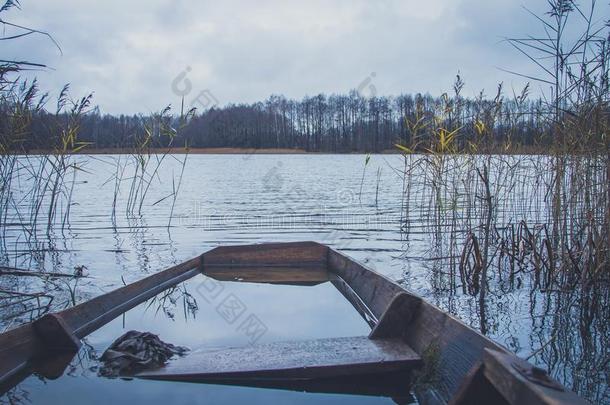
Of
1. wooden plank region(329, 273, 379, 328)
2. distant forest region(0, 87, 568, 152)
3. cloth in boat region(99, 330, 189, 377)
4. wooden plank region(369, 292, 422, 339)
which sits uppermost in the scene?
distant forest region(0, 87, 568, 152)

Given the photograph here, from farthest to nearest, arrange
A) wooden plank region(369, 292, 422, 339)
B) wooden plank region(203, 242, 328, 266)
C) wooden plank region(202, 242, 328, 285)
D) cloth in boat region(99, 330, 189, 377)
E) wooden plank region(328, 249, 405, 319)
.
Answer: wooden plank region(203, 242, 328, 266) < wooden plank region(202, 242, 328, 285) < wooden plank region(328, 249, 405, 319) < wooden plank region(369, 292, 422, 339) < cloth in boat region(99, 330, 189, 377)

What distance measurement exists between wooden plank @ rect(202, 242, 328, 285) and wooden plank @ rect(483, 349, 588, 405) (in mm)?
3980

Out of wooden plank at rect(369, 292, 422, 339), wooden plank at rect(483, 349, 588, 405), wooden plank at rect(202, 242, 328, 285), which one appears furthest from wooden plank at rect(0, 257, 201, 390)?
wooden plank at rect(483, 349, 588, 405)

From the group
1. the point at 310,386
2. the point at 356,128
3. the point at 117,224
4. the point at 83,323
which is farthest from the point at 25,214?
the point at 356,128

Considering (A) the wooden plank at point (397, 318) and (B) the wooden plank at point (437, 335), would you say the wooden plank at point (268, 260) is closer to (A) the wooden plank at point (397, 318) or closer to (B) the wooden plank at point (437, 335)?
(B) the wooden plank at point (437, 335)

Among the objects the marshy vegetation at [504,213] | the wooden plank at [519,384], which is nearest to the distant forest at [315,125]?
the marshy vegetation at [504,213]

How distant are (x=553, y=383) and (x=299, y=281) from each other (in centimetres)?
395

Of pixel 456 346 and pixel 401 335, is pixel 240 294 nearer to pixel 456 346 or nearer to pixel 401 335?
pixel 401 335

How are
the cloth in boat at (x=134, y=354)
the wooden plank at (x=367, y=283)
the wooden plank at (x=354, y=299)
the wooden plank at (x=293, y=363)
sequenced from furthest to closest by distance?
the wooden plank at (x=354, y=299), the wooden plank at (x=367, y=283), the cloth in boat at (x=134, y=354), the wooden plank at (x=293, y=363)

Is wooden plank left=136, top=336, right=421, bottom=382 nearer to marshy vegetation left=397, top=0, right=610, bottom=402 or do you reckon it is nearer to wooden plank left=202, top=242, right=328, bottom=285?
marshy vegetation left=397, top=0, right=610, bottom=402

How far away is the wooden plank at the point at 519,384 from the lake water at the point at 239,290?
3.18 feet

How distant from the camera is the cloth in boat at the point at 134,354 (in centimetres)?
290

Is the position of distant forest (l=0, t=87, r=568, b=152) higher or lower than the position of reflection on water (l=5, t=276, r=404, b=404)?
higher

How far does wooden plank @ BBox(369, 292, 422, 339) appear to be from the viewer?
318cm
